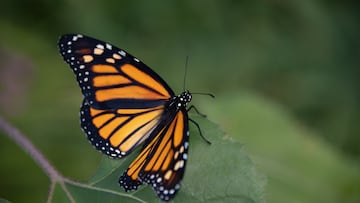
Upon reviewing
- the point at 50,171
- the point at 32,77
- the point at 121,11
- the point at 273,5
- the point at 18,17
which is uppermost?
the point at 273,5

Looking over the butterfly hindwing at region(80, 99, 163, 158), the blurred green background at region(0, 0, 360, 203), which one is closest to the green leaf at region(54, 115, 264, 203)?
the butterfly hindwing at region(80, 99, 163, 158)

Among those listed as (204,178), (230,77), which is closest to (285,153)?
(230,77)

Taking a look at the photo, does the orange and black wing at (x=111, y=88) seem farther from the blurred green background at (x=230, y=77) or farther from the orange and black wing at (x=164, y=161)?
the blurred green background at (x=230, y=77)

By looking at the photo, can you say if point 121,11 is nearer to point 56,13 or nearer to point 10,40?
point 56,13

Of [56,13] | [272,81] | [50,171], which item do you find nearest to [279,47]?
[272,81]

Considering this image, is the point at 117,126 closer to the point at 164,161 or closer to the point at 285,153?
the point at 164,161

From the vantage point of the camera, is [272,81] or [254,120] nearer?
[254,120]

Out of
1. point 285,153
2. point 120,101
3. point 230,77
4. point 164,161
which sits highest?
point 230,77
